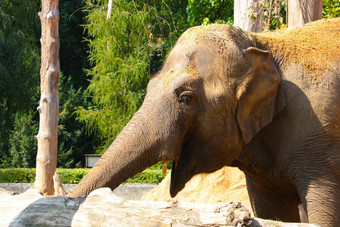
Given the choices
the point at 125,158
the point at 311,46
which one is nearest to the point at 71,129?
the point at 311,46

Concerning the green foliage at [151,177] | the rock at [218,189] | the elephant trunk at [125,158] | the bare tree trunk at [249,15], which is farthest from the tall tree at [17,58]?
the elephant trunk at [125,158]

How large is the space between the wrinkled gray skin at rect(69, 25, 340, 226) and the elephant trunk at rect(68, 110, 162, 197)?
0.12 metres

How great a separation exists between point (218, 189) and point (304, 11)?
2.78m

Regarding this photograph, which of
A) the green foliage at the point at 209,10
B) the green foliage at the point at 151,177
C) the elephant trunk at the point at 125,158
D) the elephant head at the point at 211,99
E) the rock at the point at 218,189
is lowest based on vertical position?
the green foliage at the point at 151,177

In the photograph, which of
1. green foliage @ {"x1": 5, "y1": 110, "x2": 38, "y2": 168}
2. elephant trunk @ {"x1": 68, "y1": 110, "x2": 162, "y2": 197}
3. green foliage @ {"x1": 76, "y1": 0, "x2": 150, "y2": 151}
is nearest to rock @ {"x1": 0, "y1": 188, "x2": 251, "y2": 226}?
elephant trunk @ {"x1": 68, "y1": 110, "x2": 162, "y2": 197}

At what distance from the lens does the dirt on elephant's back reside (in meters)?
4.75

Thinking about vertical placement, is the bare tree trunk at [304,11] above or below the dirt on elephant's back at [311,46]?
above

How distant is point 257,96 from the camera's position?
4.58m

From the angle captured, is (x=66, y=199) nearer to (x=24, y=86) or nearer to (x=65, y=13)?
(x=24, y=86)

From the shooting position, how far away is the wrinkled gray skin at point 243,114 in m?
4.45

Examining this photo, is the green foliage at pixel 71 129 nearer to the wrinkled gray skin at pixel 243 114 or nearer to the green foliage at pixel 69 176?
the green foliage at pixel 69 176

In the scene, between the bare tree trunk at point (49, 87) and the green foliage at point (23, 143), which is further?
the green foliage at point (23, 143)

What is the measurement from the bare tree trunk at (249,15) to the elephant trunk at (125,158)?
4566 millimetres

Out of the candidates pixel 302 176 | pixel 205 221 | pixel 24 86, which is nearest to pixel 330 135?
pixel 302 176
